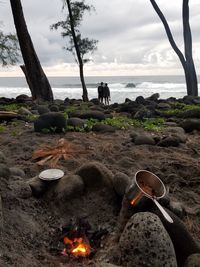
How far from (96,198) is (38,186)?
2.31 feet

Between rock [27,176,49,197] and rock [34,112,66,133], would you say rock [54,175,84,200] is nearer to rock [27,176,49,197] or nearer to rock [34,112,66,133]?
rock [27,176,49,197]

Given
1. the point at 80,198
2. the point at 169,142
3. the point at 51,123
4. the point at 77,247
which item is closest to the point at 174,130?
the point at 169,142

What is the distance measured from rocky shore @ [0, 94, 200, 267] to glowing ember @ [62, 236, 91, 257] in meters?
0.07

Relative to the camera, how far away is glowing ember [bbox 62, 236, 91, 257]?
11.3 feet

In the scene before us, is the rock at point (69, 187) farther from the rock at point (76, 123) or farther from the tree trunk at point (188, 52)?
the tree trunk at point (188, 52)

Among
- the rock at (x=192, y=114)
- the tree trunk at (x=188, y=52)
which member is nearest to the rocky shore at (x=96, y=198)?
the rock at (x=192, y=114)

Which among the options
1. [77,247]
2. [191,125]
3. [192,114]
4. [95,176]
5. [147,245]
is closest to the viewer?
[147,245]

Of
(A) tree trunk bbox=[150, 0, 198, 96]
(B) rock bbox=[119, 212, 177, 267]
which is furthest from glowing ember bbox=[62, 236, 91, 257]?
(A) tree trunk bbox=[150, 0, 198, 96]

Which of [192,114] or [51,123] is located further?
[192,114]

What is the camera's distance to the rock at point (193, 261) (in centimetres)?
304

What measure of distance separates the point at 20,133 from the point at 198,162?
364cm

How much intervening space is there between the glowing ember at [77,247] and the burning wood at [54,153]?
187 cm

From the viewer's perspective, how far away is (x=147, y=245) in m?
3.03

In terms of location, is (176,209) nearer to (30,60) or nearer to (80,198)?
(80,198)
